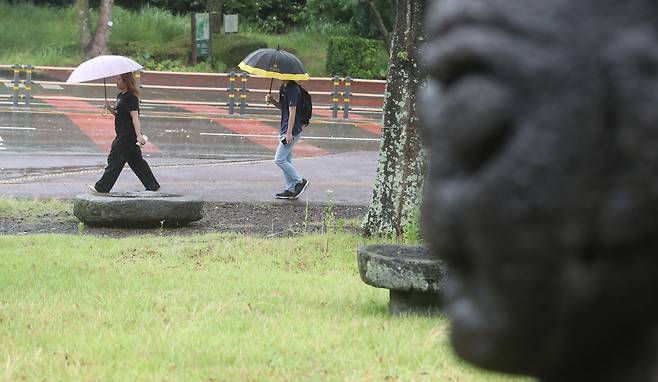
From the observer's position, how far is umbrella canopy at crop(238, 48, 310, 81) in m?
11.8

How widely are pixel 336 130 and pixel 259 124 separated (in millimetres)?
1796

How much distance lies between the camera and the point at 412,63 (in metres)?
9.38

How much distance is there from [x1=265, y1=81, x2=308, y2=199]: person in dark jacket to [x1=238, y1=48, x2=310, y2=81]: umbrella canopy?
0.14 m

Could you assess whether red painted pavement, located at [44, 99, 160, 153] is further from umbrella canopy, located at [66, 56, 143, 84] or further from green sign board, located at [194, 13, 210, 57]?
green sign board, located at [194, 13, 210, 57]

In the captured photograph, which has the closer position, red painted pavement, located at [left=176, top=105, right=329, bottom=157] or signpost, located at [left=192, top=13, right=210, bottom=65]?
red painted pavement, located at [left=176, top=105, right=329, bottom=157]

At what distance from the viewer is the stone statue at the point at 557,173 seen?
156 cm

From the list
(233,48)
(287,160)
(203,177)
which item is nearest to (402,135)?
(287,160)

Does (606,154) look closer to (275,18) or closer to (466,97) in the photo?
(466,97)

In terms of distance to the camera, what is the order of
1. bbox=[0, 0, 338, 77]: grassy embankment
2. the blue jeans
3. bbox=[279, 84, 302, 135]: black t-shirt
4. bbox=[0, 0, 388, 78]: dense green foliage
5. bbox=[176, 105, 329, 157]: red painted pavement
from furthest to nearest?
bbox=[0, 0, 388, 78]: dense green foliage < bbox=[0, 0, 338, 77]: grassy embankment < bbox=[176, 105, 329, 157]: red painted pavement < the blue jeans < bbox=[279, 84, 302, 135]: black t-shirt

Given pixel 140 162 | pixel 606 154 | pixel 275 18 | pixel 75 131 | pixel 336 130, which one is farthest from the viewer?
pixel 275 18

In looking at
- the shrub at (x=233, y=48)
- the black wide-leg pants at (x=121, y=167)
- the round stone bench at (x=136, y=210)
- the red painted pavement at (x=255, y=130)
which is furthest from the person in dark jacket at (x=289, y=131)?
the shrub at (x=233, y=48)

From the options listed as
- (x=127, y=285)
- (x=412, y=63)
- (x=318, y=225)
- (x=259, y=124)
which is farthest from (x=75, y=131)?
(x=127, y=285)

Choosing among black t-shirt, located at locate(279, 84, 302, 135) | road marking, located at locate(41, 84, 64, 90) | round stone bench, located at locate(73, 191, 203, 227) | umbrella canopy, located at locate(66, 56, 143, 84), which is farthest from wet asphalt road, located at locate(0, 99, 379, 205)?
road marking, located at locate(41, 84, 64, 90)

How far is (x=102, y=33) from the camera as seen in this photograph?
105ft
